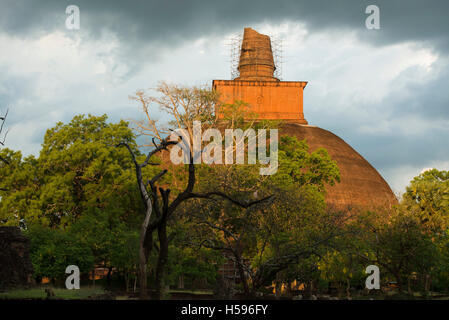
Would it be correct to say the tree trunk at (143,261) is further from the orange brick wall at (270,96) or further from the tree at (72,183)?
the orange brick wall at (270,96)

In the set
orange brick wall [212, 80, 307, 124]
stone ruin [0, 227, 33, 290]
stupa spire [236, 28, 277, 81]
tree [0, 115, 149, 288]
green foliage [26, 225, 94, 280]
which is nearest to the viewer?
stone ruin [0, 227, 33, 290]

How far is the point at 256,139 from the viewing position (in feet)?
114

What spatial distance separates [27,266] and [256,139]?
1915cm

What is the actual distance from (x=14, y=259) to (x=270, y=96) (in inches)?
1526

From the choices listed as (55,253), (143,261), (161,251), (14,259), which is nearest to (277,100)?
(55,253)

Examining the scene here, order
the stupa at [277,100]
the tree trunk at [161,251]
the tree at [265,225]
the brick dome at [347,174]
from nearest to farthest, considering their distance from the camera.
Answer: the tree trunk at [161,251] → the tree at [265,225] → the brick dome at [347,174] → the stupa at [277,100]

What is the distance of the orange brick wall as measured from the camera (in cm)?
5303

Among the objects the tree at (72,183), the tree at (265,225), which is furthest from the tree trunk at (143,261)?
the tree at (72,183)

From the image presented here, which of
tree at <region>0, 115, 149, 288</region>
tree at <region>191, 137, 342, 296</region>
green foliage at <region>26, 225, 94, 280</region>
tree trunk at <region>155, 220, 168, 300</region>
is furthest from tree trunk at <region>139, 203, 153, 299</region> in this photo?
tree at <region>0, 115, 149, 288</region>

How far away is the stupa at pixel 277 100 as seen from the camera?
155 feet

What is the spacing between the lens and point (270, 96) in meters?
53.7

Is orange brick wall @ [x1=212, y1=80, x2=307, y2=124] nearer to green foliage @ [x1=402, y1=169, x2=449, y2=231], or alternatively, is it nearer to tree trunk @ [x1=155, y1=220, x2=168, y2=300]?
green foliage @ [x1=402, y1=169, x2=449, y2=231]
